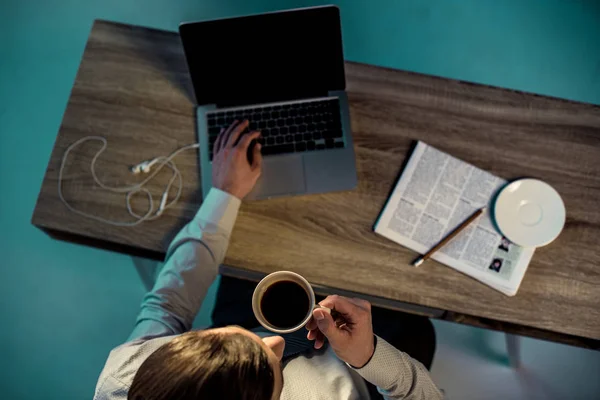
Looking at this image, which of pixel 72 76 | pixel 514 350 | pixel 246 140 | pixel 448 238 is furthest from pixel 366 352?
pixel 72 76

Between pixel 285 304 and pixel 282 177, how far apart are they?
38 cm

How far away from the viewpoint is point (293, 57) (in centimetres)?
117

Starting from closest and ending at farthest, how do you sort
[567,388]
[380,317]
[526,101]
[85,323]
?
[526,101] → [380,317] → [567,388] → [85,323]

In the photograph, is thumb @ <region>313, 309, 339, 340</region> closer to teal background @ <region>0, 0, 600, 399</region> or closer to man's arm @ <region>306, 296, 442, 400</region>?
man's arm @ <region>306, 296, 442, 400</region>

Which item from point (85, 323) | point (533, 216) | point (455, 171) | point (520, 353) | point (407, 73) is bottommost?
point (520, 353)

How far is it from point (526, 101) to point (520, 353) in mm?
1057

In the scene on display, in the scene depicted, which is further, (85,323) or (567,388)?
(85,323)

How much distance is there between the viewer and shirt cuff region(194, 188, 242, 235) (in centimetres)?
114

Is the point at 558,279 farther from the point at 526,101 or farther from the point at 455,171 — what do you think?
the point at 526,101

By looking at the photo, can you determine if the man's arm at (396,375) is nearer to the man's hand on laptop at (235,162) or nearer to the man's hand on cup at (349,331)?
the man's hand on cup at (349,331)

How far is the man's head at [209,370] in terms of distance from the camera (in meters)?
0.73

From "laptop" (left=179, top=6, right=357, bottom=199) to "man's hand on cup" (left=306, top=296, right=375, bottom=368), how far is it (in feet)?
1.12

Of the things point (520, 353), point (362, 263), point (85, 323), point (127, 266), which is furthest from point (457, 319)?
point (85, 323)

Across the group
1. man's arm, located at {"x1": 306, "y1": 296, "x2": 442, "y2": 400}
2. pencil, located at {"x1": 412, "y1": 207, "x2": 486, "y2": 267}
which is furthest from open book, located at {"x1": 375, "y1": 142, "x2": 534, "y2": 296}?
man's arm, located at {"x1": 306, "y1": 296, "x2": 442, "y2": 400}
